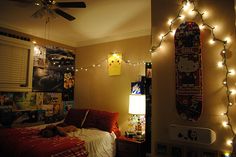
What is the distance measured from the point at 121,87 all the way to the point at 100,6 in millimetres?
1728

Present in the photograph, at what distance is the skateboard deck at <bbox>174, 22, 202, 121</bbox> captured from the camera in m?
1.47

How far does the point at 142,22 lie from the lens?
3.29 metres

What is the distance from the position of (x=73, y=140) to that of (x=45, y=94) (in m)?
1.86

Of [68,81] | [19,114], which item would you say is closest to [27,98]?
[19,114]

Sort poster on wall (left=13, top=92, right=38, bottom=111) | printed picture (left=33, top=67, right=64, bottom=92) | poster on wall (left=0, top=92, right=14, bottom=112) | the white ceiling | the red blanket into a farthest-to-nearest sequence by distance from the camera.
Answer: printed picture (left=33, top=67, right=64, bottom=92)
poster on wall (left=13, top=92, right=38, bottom=111)
poster on wall (left=0, top=92, right=14, bottom=112)
the white ceiling
the red blanket

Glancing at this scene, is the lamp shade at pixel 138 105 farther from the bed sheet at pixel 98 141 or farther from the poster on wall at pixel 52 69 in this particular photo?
the poster on wall at pixel 52 69

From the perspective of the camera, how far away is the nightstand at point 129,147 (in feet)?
9.97

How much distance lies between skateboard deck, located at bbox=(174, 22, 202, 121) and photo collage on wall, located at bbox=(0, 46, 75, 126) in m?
3.14

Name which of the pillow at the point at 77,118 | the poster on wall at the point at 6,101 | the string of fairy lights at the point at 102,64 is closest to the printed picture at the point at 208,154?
the string of fairy lights at the point at 102,64

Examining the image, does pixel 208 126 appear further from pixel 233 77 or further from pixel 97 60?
pixel 97 60

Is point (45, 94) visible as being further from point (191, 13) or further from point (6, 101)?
point (191, 13)

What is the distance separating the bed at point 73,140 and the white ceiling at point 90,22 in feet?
5.50

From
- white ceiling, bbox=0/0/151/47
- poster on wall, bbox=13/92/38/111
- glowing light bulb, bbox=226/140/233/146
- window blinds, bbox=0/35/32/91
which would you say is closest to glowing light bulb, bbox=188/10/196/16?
glowing light bulb, bbox=226/140/233/146

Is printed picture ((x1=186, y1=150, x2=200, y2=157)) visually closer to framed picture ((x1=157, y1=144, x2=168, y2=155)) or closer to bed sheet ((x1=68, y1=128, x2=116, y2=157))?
framed picture ((x1=157, y1=144, x2=168, y2=155))
